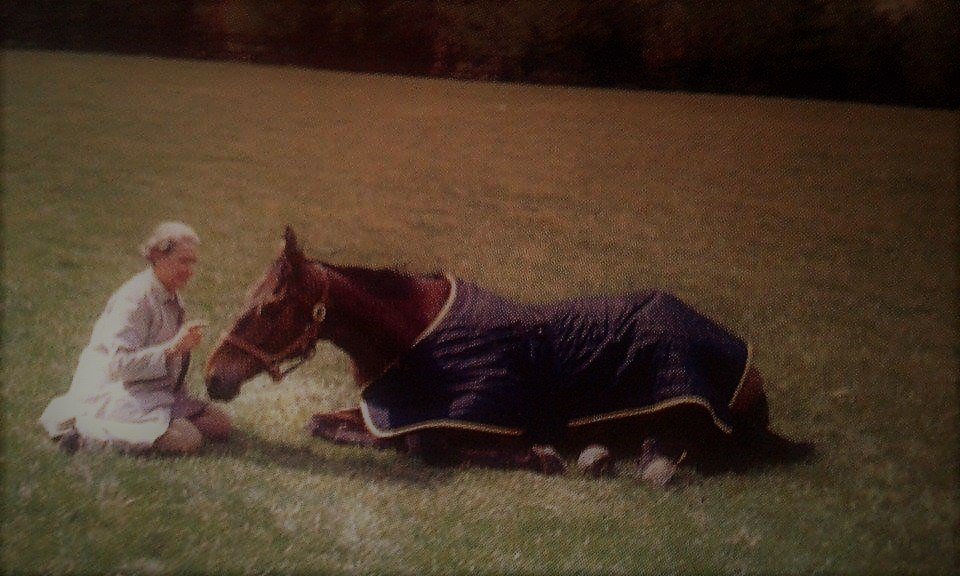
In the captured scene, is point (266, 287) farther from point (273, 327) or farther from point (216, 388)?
point (216, 388)

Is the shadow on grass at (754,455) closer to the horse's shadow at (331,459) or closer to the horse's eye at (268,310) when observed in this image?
the horse's shadow at (331,459)

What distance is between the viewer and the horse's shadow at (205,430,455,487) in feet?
6.94

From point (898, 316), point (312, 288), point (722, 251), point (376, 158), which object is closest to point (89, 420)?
point (312, 288)

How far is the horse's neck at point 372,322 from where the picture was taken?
215 cm

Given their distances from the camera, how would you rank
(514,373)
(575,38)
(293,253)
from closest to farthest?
(293,253) < (514,373) < (575,38)

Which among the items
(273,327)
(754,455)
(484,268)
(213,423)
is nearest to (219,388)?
(213,423)

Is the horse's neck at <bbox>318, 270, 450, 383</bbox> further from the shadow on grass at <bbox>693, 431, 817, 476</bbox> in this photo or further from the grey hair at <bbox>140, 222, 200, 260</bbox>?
the shadow on grass at <bbox>693, 431, 817, 476</bbox>

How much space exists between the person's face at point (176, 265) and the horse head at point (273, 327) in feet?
0.91

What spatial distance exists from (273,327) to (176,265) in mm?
416

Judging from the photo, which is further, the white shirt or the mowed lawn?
the white shirt

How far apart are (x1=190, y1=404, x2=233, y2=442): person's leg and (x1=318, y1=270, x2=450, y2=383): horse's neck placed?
41cm

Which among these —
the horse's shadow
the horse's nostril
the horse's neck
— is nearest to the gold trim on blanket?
the horse's shadow

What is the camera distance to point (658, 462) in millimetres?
2139

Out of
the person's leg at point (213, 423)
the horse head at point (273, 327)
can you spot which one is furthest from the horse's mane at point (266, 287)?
the person's leg at point (213, 423)
